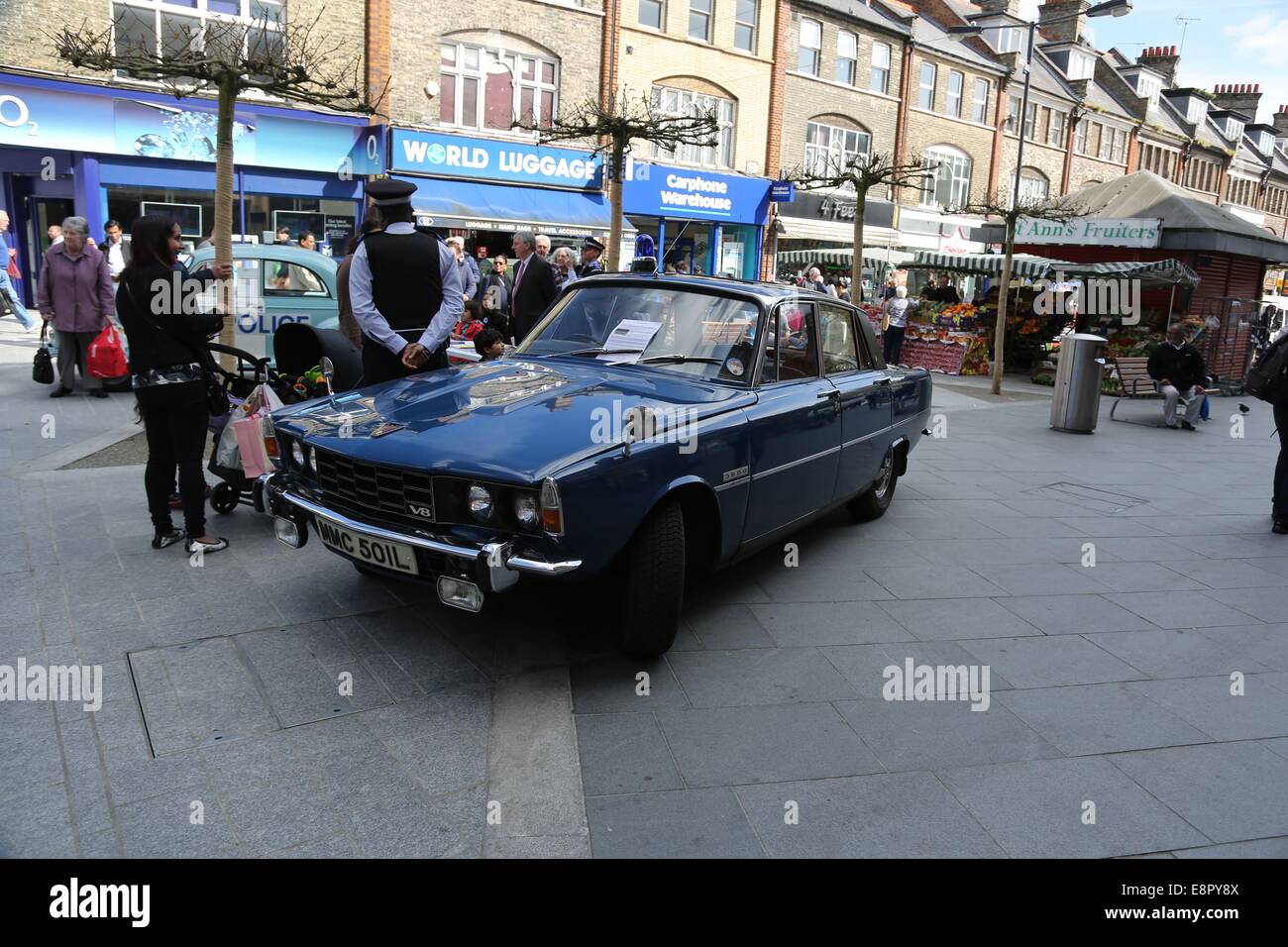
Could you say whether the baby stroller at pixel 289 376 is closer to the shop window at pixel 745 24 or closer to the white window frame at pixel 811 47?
the shop window at pixel 745 24

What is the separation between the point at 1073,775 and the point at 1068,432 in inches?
397

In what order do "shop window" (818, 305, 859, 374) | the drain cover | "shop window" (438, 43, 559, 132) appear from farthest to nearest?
"shop window" (438, 43, 559, 132) < the drain cover < "shop window" (818, 305, 859, 374)

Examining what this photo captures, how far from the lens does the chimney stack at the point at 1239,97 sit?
2180 inches

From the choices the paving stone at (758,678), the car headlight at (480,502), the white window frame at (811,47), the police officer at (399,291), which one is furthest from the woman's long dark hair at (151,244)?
the white window frame at (811,47)

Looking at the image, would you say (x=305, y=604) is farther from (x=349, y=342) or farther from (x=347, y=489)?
(x=349, y=342)

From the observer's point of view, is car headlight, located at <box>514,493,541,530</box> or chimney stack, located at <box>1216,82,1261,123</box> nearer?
car headlight, located at <box>514,493,541,530</box>

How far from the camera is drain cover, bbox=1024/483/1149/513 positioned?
8.04 meters

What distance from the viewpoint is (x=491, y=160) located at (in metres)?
22.5

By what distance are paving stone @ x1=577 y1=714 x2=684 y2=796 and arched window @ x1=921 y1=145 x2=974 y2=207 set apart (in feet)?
113

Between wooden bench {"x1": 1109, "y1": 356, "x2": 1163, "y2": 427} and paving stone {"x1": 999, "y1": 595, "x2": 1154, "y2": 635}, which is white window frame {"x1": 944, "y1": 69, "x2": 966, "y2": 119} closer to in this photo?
wooden bench {"x1": 1109, "y1": 356, "x2": 1163, "y2": 427}

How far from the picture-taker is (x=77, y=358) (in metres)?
9.89

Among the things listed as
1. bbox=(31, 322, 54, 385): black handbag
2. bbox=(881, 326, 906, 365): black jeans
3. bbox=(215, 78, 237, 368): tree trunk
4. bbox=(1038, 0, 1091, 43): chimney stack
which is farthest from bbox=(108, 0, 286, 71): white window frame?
bbox=(1038, 0, 1091, 43): chimney stack

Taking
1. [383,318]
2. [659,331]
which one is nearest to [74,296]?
[383,318]
